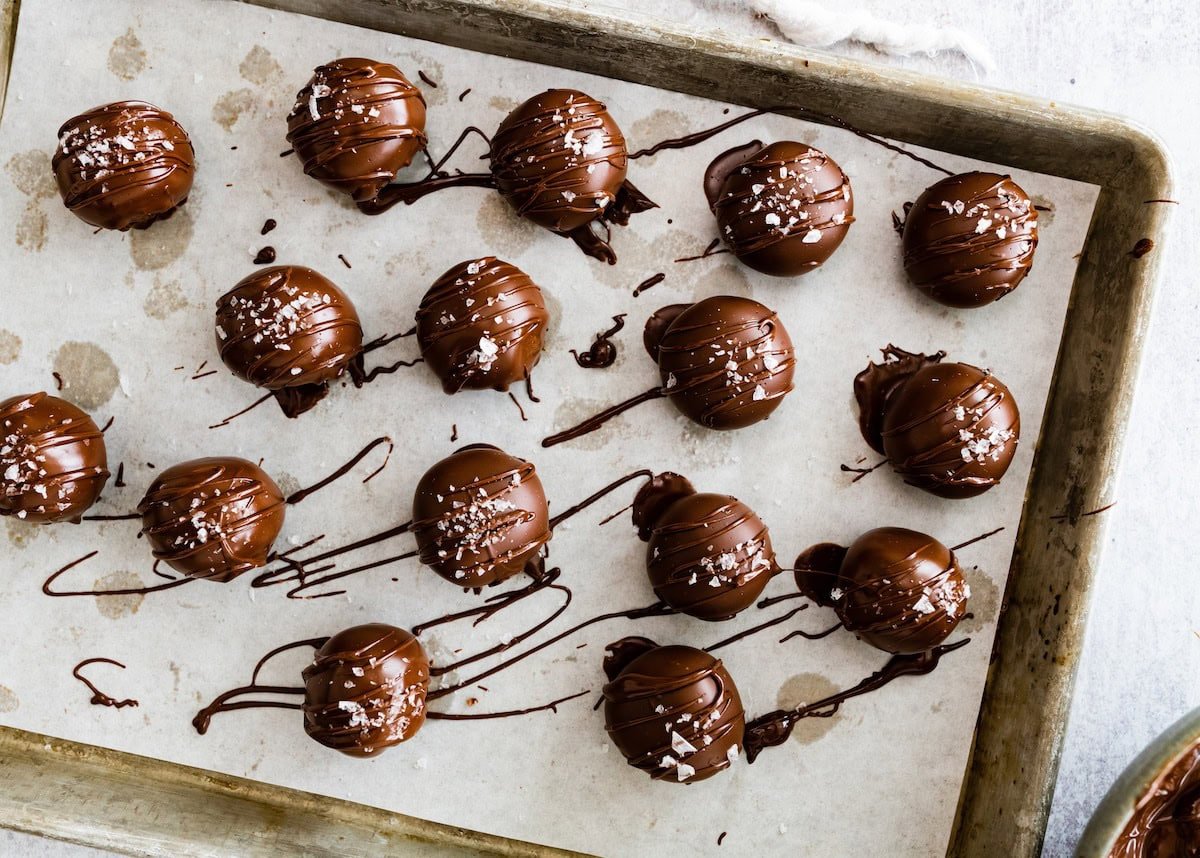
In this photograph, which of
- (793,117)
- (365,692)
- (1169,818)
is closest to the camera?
(1169,818)

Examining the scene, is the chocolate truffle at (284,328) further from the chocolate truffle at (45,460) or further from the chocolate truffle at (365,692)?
the chocolate truffle at (365,692)

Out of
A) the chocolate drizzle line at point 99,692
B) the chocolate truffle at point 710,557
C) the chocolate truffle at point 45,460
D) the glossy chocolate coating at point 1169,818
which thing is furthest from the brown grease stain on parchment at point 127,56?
the glossy chocolate coating at point 1169,818

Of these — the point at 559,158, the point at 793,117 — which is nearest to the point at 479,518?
the point at 559,158

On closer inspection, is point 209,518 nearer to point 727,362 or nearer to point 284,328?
point 284,328

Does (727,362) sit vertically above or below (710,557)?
above

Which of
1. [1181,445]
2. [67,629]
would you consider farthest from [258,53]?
[1181,445]

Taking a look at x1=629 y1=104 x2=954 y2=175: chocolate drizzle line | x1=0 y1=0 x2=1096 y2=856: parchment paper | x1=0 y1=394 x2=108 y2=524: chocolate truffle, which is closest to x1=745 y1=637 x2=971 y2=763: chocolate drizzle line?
x1=0 y1=0 x2=1096 y2=856: parchment paper

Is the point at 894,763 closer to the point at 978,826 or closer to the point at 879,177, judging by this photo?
the point at 978,826
